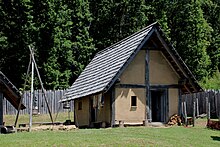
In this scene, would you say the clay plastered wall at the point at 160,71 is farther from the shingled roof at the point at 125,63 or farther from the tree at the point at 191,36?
the tree at the point at 191,36

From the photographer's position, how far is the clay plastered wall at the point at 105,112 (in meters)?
30.2

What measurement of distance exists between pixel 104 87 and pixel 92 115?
5.34 metres

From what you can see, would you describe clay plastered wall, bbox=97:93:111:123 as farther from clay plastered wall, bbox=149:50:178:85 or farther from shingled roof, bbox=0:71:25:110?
shingled roof, bbox=0:71:25:110

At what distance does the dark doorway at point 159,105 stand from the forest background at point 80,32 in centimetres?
2072

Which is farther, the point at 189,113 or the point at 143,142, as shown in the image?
the point at 189,113

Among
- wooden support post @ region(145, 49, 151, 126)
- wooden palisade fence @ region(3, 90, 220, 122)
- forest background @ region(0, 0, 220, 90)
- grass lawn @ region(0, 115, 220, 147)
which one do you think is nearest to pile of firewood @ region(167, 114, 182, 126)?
wooden support post @ region(145, 49, 151, 126)

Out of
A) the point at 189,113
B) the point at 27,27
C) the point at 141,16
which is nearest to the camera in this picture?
the point at 189,113

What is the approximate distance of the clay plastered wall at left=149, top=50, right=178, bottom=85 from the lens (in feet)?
102

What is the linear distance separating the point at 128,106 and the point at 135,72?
217 centimetres

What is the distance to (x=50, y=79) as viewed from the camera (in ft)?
172

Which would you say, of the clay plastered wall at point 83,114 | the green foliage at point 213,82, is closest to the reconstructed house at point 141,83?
the clay plastered wall at point 83,114

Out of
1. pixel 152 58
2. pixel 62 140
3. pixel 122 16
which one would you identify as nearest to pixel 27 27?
pixel 122 16

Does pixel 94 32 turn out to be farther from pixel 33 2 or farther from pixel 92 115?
pixel 92 115

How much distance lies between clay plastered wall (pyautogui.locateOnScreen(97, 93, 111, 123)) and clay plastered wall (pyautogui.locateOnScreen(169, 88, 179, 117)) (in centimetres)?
406
